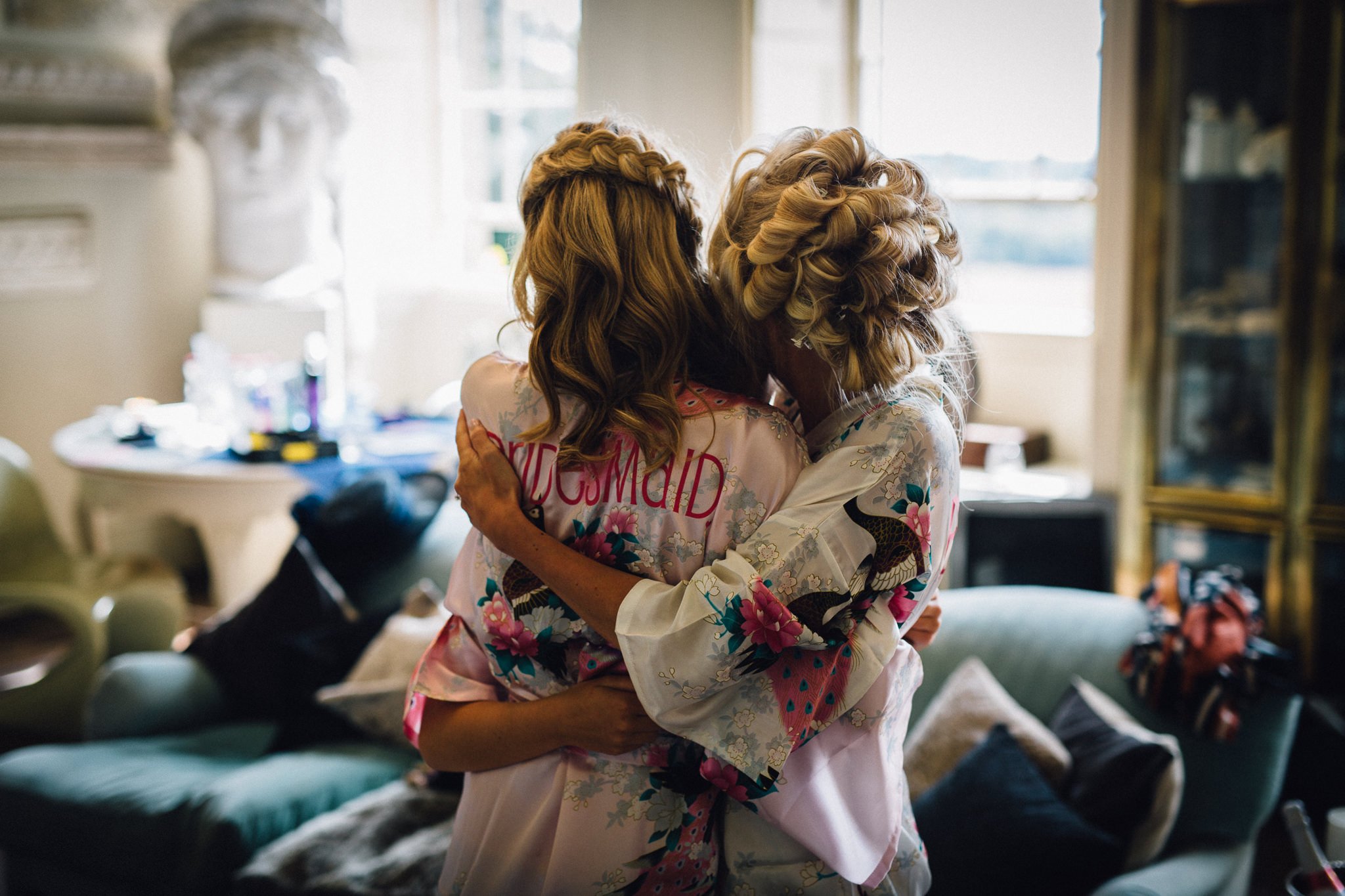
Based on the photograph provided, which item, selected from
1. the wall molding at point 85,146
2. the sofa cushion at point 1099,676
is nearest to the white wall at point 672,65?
the sofa cushion at point 1099,676

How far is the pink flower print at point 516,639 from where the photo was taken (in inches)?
45.8

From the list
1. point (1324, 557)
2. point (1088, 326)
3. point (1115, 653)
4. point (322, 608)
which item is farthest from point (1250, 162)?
point (322, 608)

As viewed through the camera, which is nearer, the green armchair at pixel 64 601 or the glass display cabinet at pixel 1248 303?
the glass display cabinet at pixel 1248 303

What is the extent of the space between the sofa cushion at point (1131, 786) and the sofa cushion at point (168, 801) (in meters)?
1.37

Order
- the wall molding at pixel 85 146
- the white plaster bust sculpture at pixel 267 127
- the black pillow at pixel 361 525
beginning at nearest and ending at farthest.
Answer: the black pillow at pixel 361 525 → the white plaster bust sculpture at pixel 267 127 → the wall molding at pixel 85 146

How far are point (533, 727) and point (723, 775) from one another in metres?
0.19

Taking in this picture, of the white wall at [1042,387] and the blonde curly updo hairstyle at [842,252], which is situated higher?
the blonde curly updo hairstyle at [842,252]

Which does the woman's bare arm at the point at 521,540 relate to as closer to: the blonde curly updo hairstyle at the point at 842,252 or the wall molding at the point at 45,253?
the blonde curly updo hairstyle at the point at 842,252

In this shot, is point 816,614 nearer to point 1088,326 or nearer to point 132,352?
point 1088,326

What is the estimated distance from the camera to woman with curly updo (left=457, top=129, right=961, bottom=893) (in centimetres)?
103

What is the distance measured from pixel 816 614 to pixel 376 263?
187 inches

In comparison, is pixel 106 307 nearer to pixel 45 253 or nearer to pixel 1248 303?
pixel 45 253

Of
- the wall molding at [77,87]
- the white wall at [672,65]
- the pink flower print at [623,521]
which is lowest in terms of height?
the pink flower print at [623,521]

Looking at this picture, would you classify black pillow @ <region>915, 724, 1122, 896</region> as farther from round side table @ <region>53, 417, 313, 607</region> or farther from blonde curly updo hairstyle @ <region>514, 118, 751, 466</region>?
round side table @ <region>53, 417, 313, 607</region>
